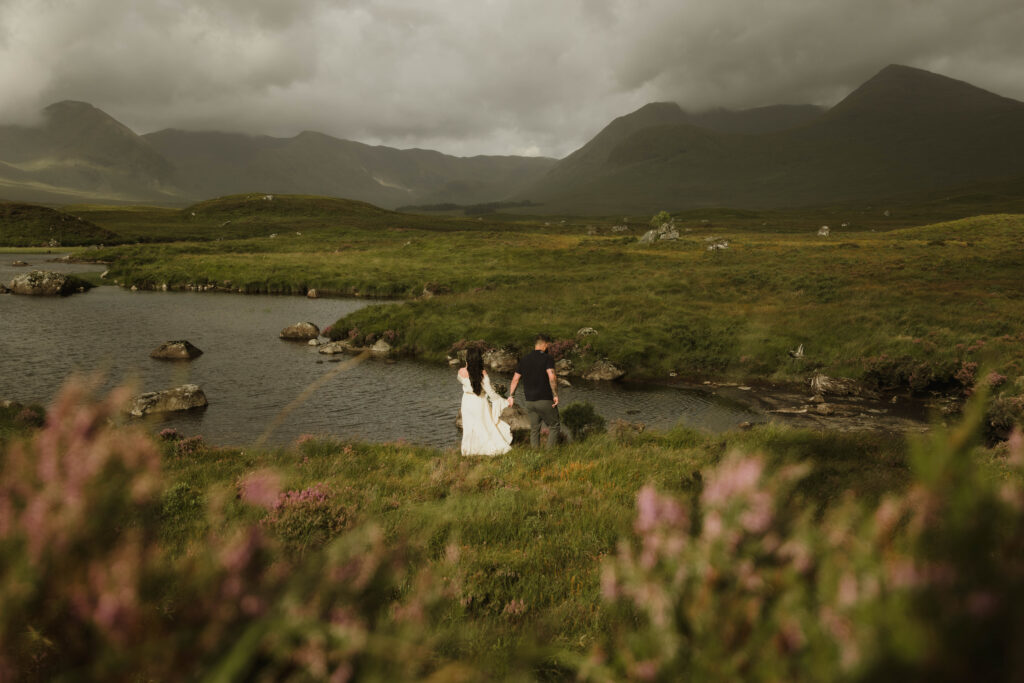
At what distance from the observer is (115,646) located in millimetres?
1446

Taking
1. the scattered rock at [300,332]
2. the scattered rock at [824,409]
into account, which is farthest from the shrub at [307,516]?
the scattered rock at [300,332]

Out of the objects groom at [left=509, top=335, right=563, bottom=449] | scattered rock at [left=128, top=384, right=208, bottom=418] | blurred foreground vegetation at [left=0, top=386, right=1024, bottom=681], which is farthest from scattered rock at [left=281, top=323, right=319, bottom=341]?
blurred foreground vegetation at [left=0, top=386, right=1024, bottom=681]

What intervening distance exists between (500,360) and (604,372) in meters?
5.60

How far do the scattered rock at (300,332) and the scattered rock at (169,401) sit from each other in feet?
43.4

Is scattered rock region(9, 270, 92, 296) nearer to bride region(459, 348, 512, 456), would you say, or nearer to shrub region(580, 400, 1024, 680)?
bride region(459, 348, 512, 456)

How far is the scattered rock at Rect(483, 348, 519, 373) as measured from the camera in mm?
28603

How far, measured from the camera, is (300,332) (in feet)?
115

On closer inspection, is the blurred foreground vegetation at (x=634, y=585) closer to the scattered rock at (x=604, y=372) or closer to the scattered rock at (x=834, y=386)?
the scattered rock at (x=604, y=372)

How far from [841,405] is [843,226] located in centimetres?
12844

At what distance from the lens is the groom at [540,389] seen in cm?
1423

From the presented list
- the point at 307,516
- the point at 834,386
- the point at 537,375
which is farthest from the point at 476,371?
the point at 834,386

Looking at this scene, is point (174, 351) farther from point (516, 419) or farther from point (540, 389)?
point (540, 389)

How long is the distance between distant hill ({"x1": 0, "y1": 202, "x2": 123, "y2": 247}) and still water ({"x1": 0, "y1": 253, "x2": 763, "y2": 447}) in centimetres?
7226

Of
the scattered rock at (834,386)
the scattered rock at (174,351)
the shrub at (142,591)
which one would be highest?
the shrub at (142,591)
